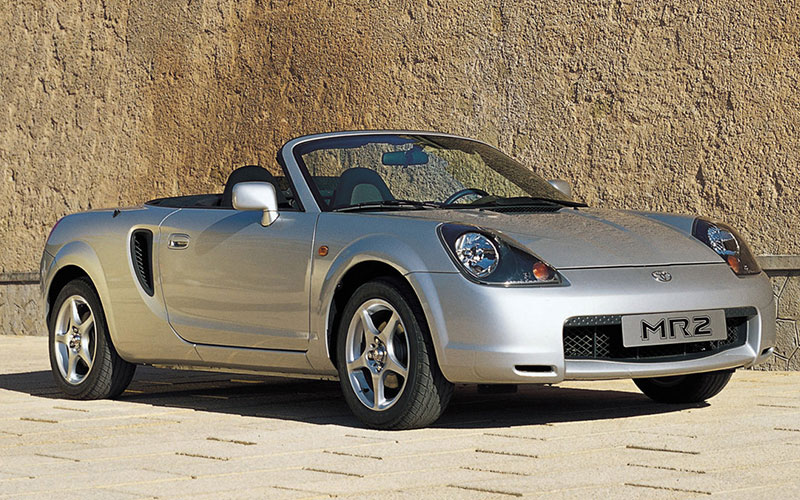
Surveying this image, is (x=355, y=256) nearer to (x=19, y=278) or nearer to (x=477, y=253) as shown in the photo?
(x=477, y=253)

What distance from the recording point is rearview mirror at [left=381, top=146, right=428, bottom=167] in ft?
21.1

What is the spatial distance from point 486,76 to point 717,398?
4.56 metres

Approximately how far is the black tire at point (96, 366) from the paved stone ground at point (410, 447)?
0.35ft

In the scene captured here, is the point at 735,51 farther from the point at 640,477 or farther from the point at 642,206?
the point at 640,477

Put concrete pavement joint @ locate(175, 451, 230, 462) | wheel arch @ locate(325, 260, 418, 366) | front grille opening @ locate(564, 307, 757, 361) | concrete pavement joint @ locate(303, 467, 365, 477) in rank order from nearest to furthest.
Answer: concrete pavement joint @ locate(303, 467, 365, 477), concrete pavement joint @ locate(175, 451, 230, 462), front grille opening @ locate(564, 307, 757, 361), wheel arch @ locate(325, 260, 418, 366)

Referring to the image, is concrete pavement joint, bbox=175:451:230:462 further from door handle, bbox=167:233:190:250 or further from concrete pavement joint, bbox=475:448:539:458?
door handle, bbox=167:233:190:250

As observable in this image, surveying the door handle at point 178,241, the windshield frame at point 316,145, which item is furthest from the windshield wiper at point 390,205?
the door handle at point 178,241

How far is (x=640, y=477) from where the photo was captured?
409 cm

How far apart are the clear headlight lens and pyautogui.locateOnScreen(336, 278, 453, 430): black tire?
0.30 m

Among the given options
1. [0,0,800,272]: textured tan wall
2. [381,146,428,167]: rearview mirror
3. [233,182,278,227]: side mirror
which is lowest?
[233,182,278,227]: side mirror

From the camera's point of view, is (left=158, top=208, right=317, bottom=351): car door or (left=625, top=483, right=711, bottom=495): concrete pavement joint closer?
(left=625, top=483, right=711, bottom=495): concrete pavement joint

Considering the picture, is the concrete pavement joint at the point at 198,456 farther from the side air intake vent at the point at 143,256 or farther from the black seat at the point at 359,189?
the side air intake vent at the point at 143,256

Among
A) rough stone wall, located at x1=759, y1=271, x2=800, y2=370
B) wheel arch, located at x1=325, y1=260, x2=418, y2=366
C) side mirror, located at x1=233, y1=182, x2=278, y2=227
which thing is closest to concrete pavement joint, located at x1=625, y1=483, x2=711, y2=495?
wheel arch, located at x1=325, y1=260, x2=418, y2=366

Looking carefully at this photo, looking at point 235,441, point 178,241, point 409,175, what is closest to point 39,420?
point 178,241
